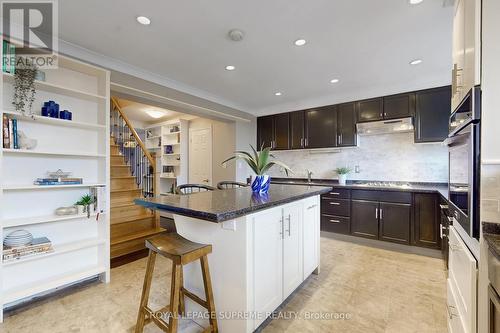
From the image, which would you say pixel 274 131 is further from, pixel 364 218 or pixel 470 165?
pixel 470 165

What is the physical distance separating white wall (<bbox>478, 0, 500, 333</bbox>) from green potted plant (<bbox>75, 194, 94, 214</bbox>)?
3.04 meters

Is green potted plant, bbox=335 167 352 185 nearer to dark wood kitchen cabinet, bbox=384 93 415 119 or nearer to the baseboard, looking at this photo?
the baseboard

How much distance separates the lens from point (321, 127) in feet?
14.0

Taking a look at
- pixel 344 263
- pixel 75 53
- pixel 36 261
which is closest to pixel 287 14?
pixel 75 53

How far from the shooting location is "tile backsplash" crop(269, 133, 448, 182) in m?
3.48

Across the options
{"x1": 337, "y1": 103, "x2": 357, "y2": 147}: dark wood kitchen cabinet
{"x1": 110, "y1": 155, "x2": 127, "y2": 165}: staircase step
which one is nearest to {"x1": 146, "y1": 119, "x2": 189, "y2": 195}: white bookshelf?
{"x1": 110, "y1": 155, "x2": 127, "y2": 165}: staircase step

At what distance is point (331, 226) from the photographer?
12.6 ft

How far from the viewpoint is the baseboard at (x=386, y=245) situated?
3047 mm

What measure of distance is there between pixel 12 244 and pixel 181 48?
242 cm

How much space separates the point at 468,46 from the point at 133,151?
522 centimetres

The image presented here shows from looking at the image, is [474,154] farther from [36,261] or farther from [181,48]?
[36,261]

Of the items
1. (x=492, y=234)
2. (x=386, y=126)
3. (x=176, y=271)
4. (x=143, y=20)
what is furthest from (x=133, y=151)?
(x=492, y=234)

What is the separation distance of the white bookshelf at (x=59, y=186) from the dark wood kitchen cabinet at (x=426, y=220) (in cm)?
394

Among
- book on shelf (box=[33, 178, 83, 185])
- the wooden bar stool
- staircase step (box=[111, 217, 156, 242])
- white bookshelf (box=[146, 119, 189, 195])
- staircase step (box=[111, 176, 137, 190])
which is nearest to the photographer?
the wooden bar stool
